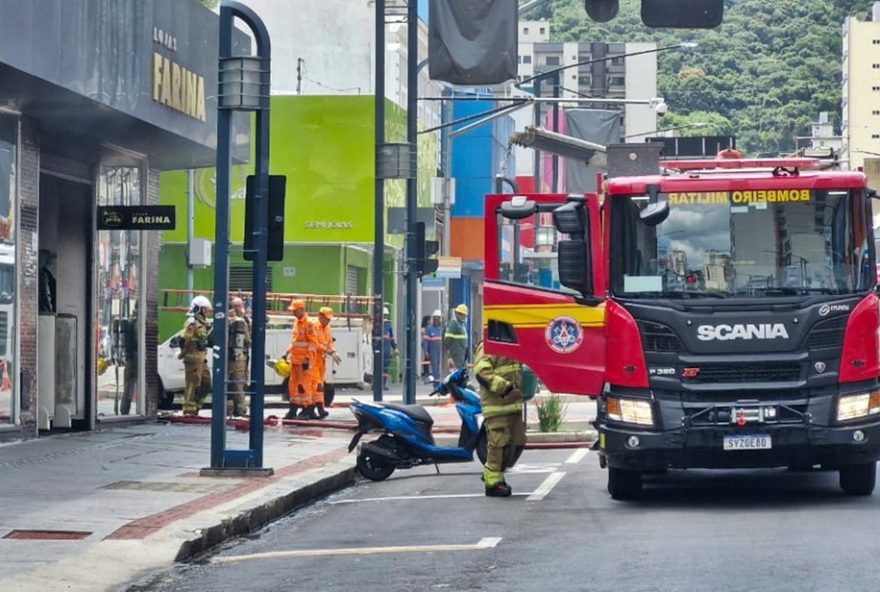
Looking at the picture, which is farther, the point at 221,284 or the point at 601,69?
the point at 601,69

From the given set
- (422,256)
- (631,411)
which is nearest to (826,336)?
(631,411)

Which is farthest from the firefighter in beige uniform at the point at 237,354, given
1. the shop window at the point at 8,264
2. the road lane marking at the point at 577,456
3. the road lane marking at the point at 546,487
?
the road lane marking at the point at 546,487

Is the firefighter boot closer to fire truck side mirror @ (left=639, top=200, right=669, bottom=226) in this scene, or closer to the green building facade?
fire truck side mirror @ (left=639, top=200, right=669, bottom=226)

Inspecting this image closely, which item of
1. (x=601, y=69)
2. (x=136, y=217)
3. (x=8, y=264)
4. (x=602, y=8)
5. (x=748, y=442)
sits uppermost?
(x=601, y=69)

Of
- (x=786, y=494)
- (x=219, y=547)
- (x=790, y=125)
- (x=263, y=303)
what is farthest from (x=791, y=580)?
(x=790, y=125)

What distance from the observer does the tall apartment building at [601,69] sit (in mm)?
124806

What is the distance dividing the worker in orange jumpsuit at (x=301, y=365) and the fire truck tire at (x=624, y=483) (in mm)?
11924

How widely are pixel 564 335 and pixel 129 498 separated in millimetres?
3897

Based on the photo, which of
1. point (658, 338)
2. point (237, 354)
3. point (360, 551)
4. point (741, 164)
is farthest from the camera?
point (237, 354)

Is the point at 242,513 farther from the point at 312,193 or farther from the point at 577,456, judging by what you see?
the point at 312,193

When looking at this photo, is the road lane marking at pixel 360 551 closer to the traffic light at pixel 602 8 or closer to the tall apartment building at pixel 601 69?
the traffic light at pixel 602 8

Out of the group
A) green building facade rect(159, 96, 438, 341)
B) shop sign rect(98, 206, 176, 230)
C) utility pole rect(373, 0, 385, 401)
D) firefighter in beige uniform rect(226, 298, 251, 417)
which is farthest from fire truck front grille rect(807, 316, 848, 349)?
green building facade rect(159, 96, 438, 341)

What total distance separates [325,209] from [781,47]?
7312 cm

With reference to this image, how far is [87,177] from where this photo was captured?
23.6 m
